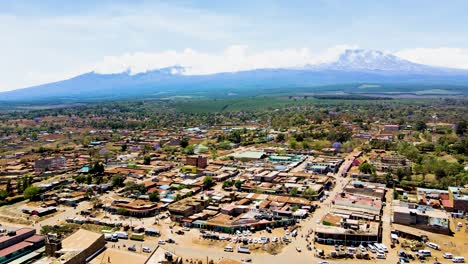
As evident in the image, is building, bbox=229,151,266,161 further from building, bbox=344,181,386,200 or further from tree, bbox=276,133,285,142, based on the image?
building, bbox=344,181,386,200

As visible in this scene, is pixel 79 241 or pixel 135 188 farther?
pixel 135 188

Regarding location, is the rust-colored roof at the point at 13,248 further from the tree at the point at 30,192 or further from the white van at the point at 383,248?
the white van at the point at 383,248

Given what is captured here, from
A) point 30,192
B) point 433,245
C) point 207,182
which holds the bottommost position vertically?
point 433,245

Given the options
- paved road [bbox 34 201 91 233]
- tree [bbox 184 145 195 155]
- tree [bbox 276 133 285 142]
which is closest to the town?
paved road [bbox 34 201 91 233]

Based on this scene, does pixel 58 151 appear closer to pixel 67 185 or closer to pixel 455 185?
pixel 67 185

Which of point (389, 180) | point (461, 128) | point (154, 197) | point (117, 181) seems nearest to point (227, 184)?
point (154, 197)

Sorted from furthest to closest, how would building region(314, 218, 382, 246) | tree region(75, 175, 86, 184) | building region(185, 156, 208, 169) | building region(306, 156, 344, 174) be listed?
building region(185, 156, 208, 169)
building region(306, 156, 344, 174)
tree region(75, 175, 86, 184)
building region(314, 218, 382, 246)

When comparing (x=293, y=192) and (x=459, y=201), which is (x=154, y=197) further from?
(x=459, y=201)

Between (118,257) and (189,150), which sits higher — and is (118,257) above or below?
below

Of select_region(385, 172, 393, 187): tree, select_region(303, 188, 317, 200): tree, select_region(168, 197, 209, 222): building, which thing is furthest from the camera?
select_region(385, 172, 393, 187): tree

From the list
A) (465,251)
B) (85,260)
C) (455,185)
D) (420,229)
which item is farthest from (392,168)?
(85,260)
